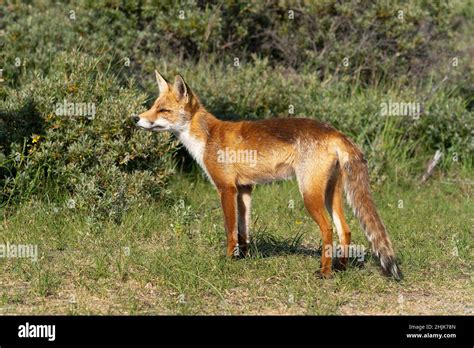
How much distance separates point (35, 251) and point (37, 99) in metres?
2.22

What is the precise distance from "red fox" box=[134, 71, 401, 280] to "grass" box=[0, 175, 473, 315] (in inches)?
12.6

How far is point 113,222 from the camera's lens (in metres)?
8.26

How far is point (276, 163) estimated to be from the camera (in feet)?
23.1

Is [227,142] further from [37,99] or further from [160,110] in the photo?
[37,99]

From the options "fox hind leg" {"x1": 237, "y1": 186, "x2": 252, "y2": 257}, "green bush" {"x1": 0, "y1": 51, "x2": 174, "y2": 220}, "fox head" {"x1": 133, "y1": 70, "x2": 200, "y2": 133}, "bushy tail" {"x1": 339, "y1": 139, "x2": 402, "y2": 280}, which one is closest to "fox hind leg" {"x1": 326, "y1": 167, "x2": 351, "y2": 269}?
"bushy tail" {"x1": 339, "y1": 139, "x2": 402, "y2": 280}

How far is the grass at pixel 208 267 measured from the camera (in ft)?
20.6

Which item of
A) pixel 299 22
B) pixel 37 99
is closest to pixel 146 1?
pixel 299 22

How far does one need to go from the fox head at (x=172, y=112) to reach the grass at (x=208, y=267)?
1206 mm

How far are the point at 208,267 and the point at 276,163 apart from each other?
45.0 inches

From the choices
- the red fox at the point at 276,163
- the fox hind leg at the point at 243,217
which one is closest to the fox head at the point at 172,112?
the red fox at the point at 276,163

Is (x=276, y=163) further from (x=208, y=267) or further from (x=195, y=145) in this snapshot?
(x=208, y=267)

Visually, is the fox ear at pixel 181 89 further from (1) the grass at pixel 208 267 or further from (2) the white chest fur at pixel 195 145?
(1) the grass at pixel 208 267

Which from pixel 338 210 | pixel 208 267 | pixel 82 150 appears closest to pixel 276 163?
pixel 338 210

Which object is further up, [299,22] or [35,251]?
[299,22]
